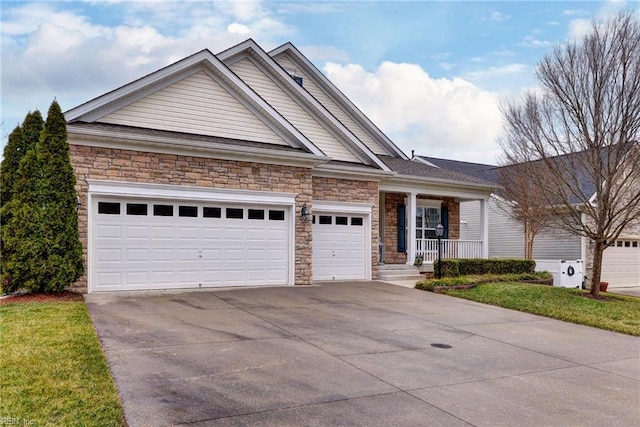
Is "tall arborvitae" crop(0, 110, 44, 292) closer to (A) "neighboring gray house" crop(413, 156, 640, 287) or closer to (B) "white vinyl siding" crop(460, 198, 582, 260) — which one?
(A) "neighboring gray house" crop(413, 156, 640, 287)

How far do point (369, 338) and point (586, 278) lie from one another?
1595 cm

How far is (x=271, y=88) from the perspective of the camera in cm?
1616

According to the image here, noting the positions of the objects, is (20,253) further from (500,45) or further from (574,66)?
(574,66)

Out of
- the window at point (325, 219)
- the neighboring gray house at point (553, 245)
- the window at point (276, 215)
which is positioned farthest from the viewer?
the neighboring gray house at point (553, 245)

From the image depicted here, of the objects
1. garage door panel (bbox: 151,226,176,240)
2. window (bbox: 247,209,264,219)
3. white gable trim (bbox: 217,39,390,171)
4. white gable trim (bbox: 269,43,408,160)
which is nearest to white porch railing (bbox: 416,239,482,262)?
white gable trim (bbox: 217,39,390,171)

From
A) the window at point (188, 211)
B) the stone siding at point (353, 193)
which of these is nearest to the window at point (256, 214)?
the window at point (188, 211)

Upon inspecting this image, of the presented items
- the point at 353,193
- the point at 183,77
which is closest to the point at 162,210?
the point at 183,77

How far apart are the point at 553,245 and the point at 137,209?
58.8ft

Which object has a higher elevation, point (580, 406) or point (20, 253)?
point (20, 253)

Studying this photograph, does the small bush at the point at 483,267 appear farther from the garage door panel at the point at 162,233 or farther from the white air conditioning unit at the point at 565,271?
the garage door panel at the point at 162,233

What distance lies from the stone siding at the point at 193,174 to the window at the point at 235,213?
0.61 m

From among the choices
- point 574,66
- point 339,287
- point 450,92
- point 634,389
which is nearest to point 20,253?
point 339,287

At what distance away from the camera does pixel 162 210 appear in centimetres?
1193

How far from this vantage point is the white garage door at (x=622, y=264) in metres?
21.5
